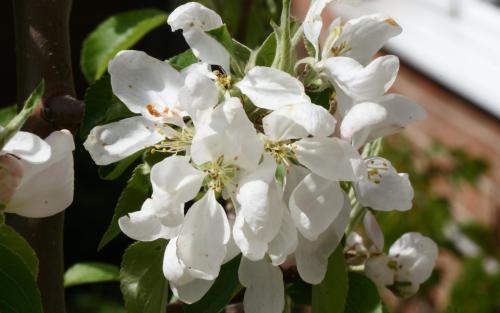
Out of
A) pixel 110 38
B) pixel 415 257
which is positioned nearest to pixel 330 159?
pixel 415 257

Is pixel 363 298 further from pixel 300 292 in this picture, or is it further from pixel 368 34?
pixel 368 34

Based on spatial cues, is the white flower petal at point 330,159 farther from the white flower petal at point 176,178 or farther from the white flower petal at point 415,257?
the white flower petal at point 415,257

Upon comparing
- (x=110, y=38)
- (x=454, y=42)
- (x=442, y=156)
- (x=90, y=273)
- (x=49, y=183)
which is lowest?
(x=442, y=156)

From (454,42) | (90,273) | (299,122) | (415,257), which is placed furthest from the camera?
(454,42)

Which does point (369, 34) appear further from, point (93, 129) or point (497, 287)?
point (497, 287)

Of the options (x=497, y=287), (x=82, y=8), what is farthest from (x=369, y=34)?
(x=82, y=8)
